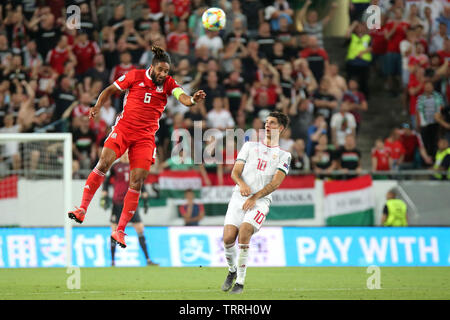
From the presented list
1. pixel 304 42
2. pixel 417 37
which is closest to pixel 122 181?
pixel 304 42

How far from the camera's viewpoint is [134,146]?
1183 centimetres

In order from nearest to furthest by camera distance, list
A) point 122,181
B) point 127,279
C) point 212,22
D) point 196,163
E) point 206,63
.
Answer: point 127,279, point 212,22, point 122,181, point 196,163, point 206,63

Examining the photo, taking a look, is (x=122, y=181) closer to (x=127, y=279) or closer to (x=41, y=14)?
(x=127, y=279)

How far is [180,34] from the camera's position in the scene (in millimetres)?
21078

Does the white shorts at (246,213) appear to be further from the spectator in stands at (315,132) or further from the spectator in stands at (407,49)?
the spectator in stands at (407,49)

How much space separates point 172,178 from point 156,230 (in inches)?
43.0

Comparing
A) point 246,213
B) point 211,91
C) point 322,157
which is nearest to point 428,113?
point 322,157

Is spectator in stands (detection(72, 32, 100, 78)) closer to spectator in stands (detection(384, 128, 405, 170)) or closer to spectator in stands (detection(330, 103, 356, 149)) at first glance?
spectator in stands (detection(330, 103, 356, 149))

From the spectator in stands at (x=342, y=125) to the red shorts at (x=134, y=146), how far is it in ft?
27.5

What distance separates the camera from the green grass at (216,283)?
1116 centimetres

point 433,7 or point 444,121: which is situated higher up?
point 433,7

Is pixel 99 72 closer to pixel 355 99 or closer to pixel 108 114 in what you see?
pixel 108 114

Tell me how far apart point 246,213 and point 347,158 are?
7.94 metres

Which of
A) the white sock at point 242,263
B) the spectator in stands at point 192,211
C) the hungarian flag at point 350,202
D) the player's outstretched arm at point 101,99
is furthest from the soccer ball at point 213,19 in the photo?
the white sock at point 242,263
